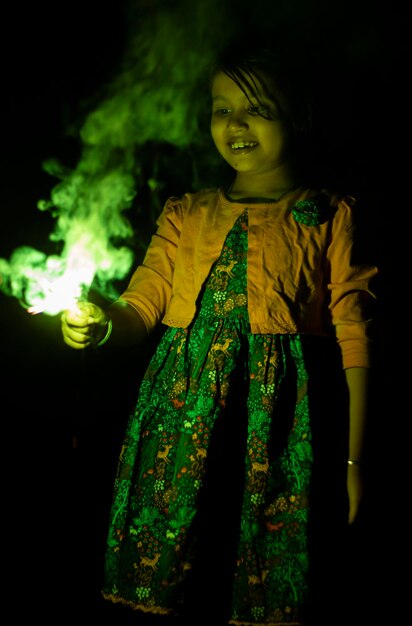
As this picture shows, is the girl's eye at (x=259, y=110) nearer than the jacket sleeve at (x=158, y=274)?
Yes

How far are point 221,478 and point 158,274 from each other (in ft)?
2.82

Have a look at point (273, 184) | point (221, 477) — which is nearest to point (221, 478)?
point (221, 477)

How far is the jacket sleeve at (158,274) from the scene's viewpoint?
2.40 m

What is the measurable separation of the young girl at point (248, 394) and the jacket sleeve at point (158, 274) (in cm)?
3

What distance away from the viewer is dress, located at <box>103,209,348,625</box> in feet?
6.59

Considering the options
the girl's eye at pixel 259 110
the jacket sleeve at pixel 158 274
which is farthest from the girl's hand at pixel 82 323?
the girl's eye at pixel 259 110

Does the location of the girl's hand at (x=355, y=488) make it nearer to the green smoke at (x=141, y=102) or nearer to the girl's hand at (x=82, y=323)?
the girl's hand at (x=82, y=323)

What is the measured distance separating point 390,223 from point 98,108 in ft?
5.14

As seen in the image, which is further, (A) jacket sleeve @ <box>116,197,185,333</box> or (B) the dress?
(A) jacket sleeve @ <box>116,197,185,333</box>

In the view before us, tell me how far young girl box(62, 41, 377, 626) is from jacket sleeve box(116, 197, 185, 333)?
26 millimetres

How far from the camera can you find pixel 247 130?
90.0 inches

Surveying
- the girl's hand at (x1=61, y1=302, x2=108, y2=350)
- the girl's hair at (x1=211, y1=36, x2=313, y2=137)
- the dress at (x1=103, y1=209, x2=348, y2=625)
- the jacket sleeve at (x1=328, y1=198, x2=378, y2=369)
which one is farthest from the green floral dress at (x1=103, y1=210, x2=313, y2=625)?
the girl's hair at (x1=211, y1=36, x2=313, y2=137)

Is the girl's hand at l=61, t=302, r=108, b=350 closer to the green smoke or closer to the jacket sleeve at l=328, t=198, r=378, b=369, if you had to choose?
the green smoke

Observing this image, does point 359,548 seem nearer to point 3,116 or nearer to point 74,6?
point 3,116
